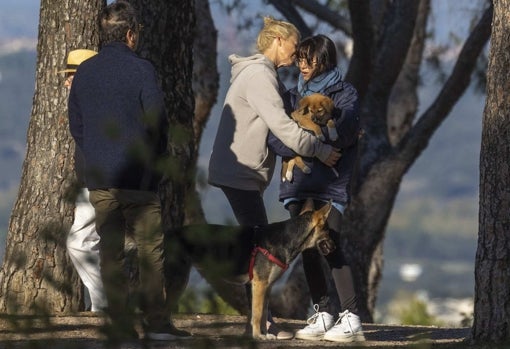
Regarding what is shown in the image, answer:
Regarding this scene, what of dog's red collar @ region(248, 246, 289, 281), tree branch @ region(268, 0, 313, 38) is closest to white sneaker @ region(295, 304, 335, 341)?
dog's red collar @ region(248, 246, 289, 281)

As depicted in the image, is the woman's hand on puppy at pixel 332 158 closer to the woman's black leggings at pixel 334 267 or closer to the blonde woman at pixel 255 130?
the blonde woman at pixel 255 130

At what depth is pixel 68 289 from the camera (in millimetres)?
2877

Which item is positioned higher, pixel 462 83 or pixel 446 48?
pixel 446 48

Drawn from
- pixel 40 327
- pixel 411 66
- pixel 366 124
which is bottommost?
pixel 40 327

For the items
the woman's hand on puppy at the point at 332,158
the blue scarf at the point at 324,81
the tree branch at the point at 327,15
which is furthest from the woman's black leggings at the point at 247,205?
the tree branch at the point at 327,15

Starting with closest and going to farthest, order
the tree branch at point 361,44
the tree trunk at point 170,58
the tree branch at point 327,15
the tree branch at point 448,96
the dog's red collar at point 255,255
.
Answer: the dog's red collar at point 255,255, the tree trunk at point 170,58, the tree branch at point 361,44, the tree branch at point 448,96, the tree branch at point 327,15

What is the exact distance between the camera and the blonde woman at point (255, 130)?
6984 mm

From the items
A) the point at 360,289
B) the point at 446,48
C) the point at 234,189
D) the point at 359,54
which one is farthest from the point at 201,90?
the point at 234,189

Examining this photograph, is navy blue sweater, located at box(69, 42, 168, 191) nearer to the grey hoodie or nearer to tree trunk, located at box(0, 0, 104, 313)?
the grey hoodie

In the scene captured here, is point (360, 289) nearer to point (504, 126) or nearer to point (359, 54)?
point (359, 54)

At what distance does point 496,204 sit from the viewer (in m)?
7.25

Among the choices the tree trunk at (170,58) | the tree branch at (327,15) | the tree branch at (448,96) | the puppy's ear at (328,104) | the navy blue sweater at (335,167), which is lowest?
the navy blue sweater at (335,167)

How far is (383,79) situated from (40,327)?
1401cm

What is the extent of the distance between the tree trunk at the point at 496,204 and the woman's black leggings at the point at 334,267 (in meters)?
0.70
